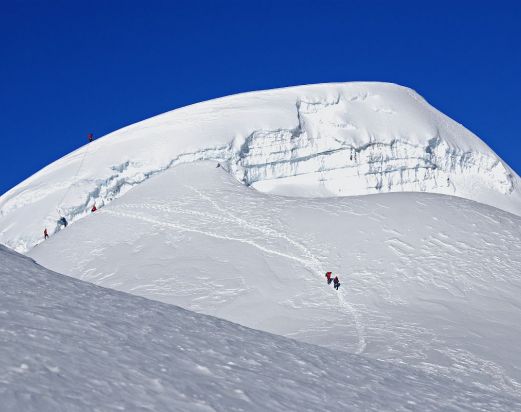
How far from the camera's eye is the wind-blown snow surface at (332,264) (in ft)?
79.6

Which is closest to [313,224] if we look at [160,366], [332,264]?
[332,264]

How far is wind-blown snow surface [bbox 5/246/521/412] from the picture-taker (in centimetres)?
745

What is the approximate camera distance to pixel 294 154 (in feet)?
177

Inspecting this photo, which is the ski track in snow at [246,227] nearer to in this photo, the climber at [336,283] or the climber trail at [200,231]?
the climber trail at [200,231]

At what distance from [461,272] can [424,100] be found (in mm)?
Answer: 33464

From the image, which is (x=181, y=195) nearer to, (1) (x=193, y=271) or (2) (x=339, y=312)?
(1) (x=193, y=271)

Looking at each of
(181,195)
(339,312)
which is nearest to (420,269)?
(339,312)

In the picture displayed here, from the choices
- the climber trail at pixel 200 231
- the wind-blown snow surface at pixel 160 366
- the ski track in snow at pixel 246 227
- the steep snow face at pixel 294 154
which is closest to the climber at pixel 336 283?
the ski track in snow at pixel 246 227

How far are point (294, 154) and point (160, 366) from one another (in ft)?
150

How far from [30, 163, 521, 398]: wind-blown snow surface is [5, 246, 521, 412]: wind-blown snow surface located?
10786mm

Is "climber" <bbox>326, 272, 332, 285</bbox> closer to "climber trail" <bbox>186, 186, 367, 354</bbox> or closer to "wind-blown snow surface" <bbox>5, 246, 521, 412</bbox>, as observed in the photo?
"climber trail" <bbox>186, 186, 367, 354</bbox>

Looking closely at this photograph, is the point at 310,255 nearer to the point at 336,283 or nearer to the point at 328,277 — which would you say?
the point at 328,277

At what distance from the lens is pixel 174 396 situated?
7723 millimetres

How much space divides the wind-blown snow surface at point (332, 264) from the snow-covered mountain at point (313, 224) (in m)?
0.10
